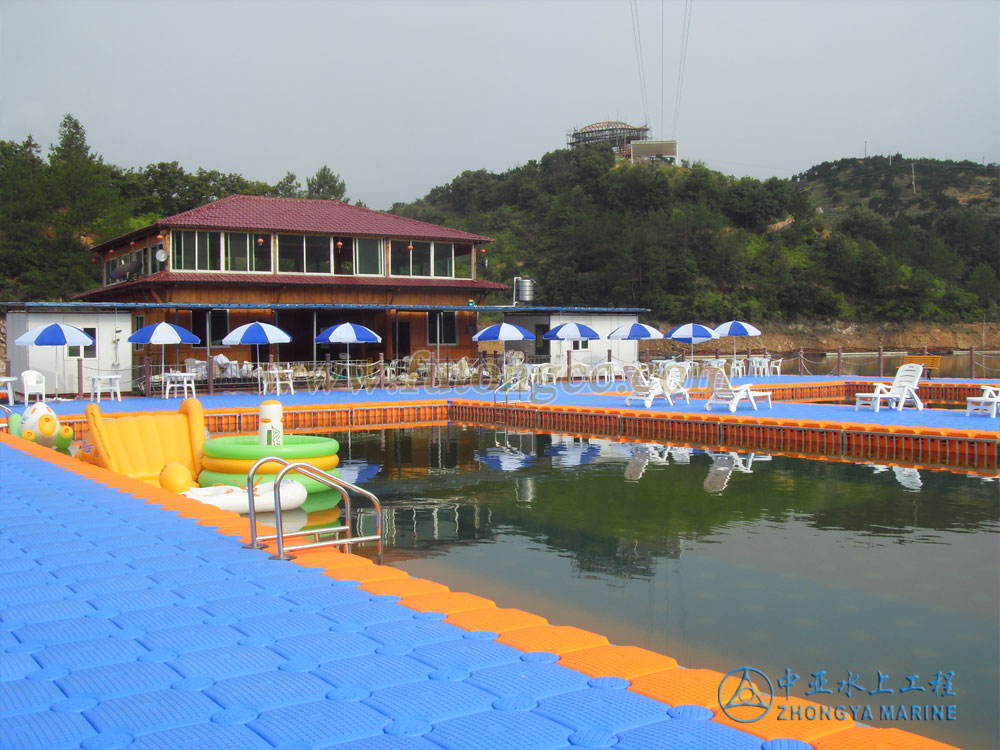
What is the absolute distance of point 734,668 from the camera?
5.38 metres

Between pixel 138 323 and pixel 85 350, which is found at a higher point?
pixel 138 323

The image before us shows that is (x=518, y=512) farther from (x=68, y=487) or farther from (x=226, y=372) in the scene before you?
(x=226, y=372)

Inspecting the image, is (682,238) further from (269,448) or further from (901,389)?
(269,448)

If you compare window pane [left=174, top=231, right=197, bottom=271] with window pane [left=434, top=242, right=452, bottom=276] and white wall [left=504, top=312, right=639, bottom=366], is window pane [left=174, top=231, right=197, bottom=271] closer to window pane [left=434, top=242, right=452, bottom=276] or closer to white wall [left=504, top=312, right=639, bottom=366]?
window pane [left=434, top=242, right=452, bottom=276]

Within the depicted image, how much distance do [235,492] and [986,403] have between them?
1355 centimetres

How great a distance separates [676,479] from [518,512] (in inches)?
111

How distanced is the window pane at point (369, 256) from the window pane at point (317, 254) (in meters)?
1.11

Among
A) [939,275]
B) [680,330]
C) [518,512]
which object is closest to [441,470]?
[518,512]

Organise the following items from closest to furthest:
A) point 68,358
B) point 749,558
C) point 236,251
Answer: point 749,558 < point 68,358 < point 236,251

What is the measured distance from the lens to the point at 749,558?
7984mm

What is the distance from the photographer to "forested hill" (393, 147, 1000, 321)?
58.8 m

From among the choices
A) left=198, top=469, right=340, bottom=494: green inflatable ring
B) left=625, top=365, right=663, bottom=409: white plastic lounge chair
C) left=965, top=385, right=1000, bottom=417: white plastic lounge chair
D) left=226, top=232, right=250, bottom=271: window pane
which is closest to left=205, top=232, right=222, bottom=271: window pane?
left=226, top=232, right=250, bottom=271: window pane

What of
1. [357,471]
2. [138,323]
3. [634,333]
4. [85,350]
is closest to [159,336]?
[85,350]

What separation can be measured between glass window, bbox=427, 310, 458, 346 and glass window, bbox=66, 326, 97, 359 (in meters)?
10.2
